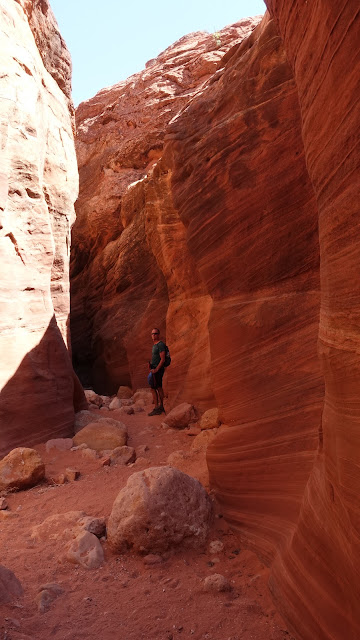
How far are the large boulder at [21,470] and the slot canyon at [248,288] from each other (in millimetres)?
133

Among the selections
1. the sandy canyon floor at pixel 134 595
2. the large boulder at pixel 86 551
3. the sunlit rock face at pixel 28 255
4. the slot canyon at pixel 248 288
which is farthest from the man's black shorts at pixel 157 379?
the large boulder at pixel 86 551

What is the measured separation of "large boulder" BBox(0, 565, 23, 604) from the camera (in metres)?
2.64

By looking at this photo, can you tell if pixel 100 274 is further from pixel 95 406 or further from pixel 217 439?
pixel 217 439

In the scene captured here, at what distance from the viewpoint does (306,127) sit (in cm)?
269

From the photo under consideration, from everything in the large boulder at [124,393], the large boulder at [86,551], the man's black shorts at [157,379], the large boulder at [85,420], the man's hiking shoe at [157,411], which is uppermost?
the man's black shorts at [157,379]

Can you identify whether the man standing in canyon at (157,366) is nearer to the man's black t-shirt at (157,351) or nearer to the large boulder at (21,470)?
the man's black t-shirt at (157,351)

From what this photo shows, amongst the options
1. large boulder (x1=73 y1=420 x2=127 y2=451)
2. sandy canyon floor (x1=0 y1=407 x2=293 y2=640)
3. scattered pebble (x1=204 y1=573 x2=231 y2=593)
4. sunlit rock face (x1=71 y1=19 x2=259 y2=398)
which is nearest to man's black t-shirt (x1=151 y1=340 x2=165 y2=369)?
sunlit rock face (x1=71 y1=19 x2=259 y2=398)

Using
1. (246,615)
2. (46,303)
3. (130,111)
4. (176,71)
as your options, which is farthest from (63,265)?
(176,71)

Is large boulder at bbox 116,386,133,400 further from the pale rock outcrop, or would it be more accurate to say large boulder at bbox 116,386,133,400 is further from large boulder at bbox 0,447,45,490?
large boulder at bbox 0,447,45,490

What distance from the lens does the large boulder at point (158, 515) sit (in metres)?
3.33

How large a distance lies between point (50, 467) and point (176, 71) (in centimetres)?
1756

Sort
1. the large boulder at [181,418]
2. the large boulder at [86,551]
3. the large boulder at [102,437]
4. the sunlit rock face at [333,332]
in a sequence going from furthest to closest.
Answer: the large boulder at [181,418]
the large boulder at [102,437]
the large boulder at [86,551]
the sunlit rock face at [333,332]

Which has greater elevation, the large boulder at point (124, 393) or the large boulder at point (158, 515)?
the large boulder at point (124, 393)

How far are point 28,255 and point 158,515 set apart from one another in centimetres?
547
